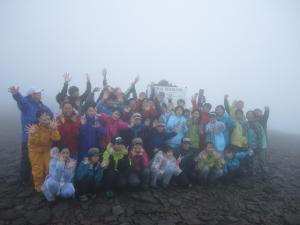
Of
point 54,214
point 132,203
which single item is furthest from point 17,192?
point 132,203

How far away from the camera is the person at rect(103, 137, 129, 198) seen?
311 inches

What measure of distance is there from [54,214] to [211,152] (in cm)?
601

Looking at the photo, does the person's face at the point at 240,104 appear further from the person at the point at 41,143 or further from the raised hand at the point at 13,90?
the raised hand at the point at 13,90

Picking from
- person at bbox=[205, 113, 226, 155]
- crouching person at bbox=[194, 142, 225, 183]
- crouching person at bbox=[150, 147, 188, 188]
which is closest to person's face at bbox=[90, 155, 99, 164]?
crouching person at bbox=[150, 147, 188, 188]

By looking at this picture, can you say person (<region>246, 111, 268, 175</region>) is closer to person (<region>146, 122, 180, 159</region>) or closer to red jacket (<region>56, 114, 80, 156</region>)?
person (<region>146, 122, 180, 159</region>)

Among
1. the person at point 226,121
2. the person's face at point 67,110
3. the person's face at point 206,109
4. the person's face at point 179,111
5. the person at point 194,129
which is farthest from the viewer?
the person's face at point 206,109

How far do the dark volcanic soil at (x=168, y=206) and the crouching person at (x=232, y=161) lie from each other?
18.4 inches

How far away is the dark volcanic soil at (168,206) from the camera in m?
6.69

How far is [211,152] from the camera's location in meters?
9.30

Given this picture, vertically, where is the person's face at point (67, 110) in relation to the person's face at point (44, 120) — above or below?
above

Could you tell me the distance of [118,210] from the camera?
716 centimetres

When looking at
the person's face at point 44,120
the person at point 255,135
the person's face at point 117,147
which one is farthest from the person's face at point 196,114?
the person's face at point 44,120

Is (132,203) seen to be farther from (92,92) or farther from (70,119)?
(92,92)

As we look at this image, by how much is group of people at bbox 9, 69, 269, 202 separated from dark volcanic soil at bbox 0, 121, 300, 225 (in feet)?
1.43
